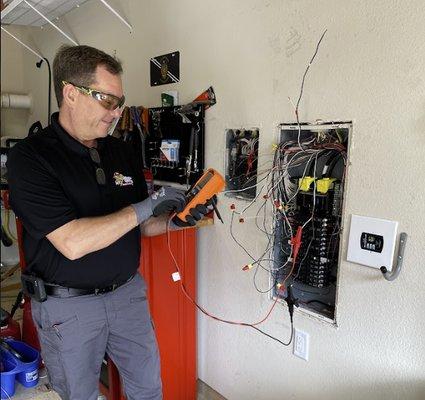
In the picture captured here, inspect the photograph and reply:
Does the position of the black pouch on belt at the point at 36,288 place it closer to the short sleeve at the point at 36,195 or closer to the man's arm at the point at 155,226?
the short sleeve at the point at 36,195

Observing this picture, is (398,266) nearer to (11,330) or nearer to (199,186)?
(199,186)

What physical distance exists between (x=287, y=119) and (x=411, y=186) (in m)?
0.51

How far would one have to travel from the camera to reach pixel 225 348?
1823 mm

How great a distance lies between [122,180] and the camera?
55.2 inches

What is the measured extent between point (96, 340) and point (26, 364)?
34.2 inches

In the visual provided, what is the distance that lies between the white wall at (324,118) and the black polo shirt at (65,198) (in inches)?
21.3

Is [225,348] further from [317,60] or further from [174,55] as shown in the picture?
[174,55]

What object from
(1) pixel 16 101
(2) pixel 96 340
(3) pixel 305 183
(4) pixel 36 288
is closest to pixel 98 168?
(4) pixel 36 288

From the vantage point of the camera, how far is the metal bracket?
44.0 inches

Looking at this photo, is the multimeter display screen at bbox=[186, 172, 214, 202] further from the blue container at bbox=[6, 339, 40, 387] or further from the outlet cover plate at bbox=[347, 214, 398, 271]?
the blue container at bbox=[6, 339, 40, 387]

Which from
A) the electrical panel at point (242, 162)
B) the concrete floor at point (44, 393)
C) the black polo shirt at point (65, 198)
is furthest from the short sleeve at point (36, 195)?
the concrete floor at point (44, 393)

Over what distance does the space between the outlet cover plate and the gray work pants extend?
0.81m

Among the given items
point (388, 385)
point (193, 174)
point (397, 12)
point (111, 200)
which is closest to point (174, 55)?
point (193, 174)

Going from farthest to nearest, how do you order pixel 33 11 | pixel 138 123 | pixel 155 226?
1. pixel 33 11
2. pixel 138 123
3. pixel 155 226
